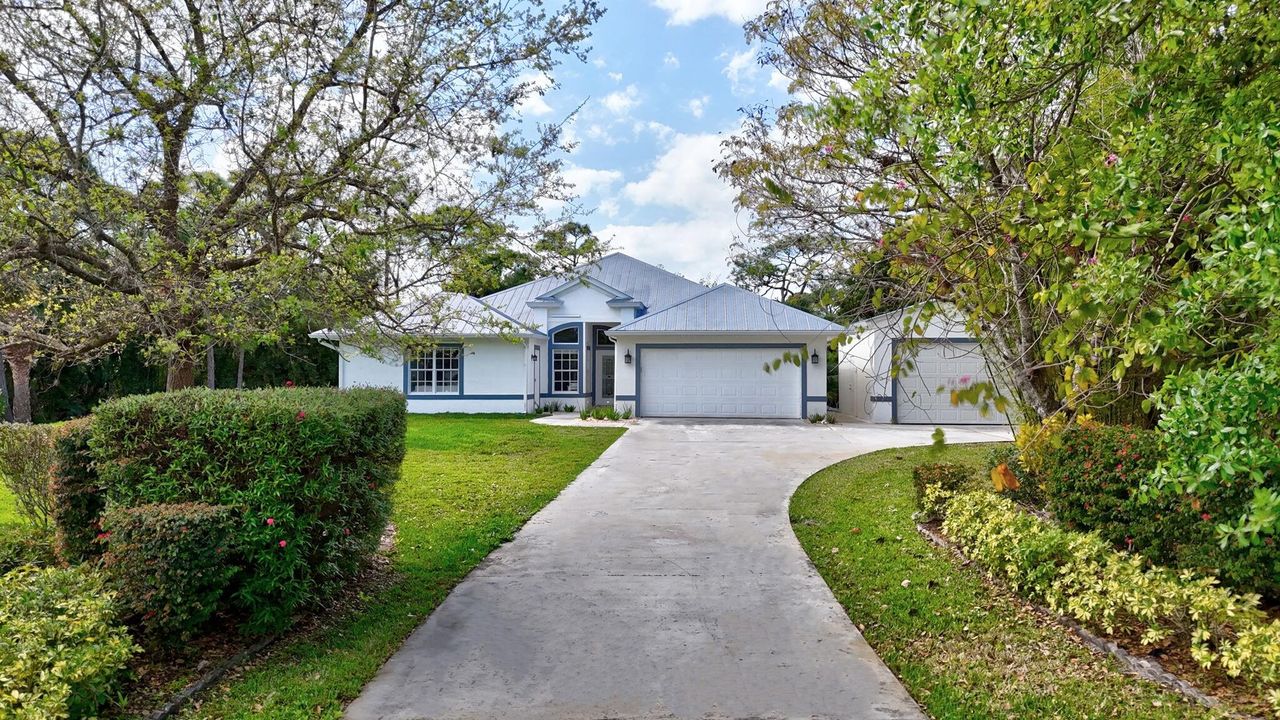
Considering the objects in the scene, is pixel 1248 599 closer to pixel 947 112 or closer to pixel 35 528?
pixel 947 112

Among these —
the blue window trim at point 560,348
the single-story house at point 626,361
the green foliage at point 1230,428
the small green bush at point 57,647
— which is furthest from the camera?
the blue window trim at point 560,348

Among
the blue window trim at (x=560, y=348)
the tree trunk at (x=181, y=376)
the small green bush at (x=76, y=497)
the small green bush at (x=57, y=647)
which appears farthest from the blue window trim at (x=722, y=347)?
the small green bush at (x=57, y=647)

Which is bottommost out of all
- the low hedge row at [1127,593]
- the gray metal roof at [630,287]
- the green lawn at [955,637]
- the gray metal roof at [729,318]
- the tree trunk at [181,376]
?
the green lawn at [955,637]

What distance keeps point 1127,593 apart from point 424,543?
5.25 meters

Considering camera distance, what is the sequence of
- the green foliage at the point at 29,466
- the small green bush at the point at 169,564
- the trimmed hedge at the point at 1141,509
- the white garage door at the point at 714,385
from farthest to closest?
the white garage door at the point at 714,385 → the green foliage at the point at 29,466 → the trimmed hedge at the point at 1141,509 → the small green bush at the point at 169,564

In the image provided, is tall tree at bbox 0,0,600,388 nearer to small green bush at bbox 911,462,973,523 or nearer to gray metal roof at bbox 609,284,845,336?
small green bush at bbox 911,462,973,523

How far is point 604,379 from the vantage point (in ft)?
76.3

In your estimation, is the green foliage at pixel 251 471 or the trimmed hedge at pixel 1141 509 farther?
the trimmed hedge at pixel 1141 509

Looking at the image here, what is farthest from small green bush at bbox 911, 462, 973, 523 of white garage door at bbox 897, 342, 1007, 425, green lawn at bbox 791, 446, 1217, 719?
white garage door at bbox 897, 342, 1007, 425

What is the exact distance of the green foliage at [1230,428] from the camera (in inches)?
88.5

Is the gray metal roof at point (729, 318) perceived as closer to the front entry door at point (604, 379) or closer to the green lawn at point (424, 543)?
the front entry door at point (604, 379)

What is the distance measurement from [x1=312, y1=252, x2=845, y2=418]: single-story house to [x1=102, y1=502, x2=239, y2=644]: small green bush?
13991mm

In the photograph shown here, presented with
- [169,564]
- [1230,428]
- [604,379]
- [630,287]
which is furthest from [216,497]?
[630,287]

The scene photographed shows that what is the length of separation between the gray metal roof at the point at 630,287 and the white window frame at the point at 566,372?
6.65 ft
